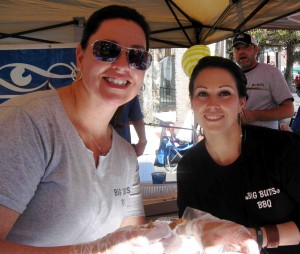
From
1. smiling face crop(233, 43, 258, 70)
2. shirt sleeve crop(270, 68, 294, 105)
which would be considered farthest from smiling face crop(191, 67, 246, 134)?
smiling face crop(233, 43, 258, 70)

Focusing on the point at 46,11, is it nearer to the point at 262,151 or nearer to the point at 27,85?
the point at 27,85

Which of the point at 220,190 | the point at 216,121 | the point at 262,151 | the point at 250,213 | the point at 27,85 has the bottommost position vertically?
the point at 250,213

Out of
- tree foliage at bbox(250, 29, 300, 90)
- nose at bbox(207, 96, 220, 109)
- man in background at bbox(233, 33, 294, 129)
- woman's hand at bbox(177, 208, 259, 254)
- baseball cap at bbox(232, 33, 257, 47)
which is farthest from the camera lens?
tree foliage at bbox(250, 29, 300, 90)

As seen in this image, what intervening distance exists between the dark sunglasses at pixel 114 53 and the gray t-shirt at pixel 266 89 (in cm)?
213

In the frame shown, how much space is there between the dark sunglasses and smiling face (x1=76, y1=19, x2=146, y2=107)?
Answer: 0.01 m

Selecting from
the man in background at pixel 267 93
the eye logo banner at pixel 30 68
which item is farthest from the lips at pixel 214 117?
the eye logo banner at pixel 30 68

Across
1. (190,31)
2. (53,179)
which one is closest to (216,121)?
(53,179)

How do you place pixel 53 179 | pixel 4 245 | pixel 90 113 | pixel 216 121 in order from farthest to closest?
pixel 216 121
pixel 90 113
pixel 53 179
pixel 4 245

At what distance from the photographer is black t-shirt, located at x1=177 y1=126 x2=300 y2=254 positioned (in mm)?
1554

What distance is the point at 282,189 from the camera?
1566 millimetres

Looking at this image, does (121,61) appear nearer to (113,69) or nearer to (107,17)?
(113,69)

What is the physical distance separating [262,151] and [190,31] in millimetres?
3283

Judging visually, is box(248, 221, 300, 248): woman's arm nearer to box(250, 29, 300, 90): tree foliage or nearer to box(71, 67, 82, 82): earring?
box(71, 67, 82, 82): earring

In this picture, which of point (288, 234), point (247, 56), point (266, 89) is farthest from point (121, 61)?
point (247, 56)
